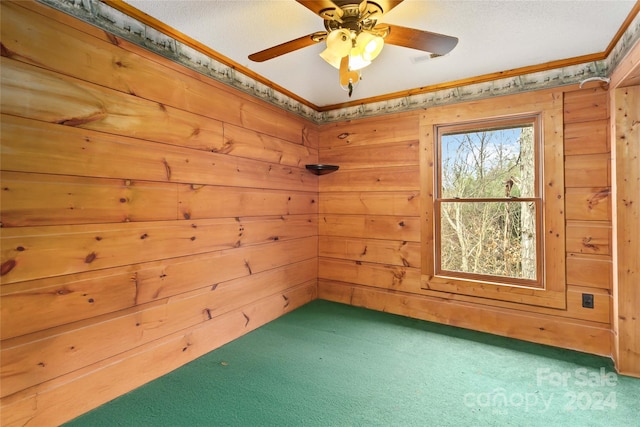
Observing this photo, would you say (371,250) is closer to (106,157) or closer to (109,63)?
(106,157)

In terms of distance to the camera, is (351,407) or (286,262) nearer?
(351,407)

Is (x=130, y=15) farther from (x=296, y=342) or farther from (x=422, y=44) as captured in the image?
(x=296, y=342)

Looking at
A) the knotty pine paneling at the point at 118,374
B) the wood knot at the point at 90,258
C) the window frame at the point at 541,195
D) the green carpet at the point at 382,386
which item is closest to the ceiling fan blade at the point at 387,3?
the window frame at the point at 541,195


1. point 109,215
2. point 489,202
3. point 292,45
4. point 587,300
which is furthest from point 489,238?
point 109,215

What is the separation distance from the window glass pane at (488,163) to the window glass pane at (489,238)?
122mm

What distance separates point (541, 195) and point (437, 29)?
1615 millimetres

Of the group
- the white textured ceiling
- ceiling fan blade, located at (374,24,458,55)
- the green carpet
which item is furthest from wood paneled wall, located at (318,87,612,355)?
ceiling fan blade, located at (374,24,458,55)

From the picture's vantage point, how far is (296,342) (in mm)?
2391

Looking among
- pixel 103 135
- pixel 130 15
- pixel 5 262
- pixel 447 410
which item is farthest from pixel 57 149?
pixel 447 410

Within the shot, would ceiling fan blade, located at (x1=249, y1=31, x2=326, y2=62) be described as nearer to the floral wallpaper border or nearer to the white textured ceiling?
the white textured ceiling

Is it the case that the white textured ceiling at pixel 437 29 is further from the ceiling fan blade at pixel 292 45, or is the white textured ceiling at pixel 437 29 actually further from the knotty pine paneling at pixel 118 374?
the knotty pine paneling at pixel 118 374

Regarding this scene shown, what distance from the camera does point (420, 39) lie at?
4.89 feet

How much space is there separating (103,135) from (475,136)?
294cm

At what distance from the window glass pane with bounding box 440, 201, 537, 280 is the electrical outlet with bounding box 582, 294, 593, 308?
1.12 feet
